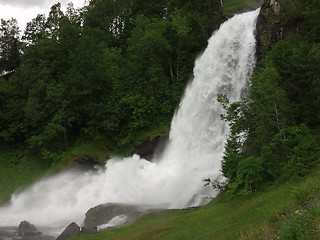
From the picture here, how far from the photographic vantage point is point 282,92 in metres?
16.9

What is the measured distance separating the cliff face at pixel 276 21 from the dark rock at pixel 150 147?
11992 mm

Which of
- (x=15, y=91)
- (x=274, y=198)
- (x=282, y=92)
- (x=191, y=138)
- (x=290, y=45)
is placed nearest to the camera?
(x=274, y=198)

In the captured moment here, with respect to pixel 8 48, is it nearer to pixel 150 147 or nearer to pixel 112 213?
pixel 150 147

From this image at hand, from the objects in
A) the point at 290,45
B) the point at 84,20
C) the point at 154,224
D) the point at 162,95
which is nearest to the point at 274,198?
the point at 154,224

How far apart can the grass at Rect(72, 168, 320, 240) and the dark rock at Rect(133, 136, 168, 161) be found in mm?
12632

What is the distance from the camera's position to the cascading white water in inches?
1027

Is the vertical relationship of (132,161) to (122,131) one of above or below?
below

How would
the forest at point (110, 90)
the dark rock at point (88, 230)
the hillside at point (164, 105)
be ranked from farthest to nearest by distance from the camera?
the forest at point (110, 90), the dark rock at point (88, 230), the hillside at point (164, 105)

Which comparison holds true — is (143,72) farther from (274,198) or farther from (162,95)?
(274,198)

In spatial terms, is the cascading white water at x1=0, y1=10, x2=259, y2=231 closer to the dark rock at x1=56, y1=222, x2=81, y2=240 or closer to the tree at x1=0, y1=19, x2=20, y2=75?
the dark rock at x1=56, y1=222, x2=81, y2=240

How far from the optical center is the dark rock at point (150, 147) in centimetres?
3212

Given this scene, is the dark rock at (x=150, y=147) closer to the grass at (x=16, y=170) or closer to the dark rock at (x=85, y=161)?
the dark rock at (x=85, y=161)

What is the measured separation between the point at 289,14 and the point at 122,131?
19599 mm

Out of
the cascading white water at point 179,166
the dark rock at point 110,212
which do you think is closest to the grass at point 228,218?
the dark rock at point 110,212
